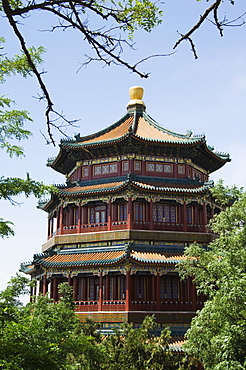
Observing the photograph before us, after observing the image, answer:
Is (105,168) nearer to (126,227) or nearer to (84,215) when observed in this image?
(84,215)

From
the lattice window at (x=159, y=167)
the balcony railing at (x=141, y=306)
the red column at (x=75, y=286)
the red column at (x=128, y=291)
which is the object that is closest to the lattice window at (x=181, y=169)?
the lattice window at (x=159, y=167)

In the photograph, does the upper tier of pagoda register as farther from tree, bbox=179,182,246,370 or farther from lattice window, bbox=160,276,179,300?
tree, bbox=179,182,246,370

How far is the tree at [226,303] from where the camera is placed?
11.0 m

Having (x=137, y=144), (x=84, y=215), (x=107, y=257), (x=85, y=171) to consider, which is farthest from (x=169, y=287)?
(x=85, y=171)

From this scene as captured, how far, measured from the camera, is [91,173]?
26.8 m

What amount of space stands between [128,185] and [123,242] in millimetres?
3076

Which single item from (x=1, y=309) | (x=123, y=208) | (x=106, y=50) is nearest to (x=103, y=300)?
(x=123, y=208)

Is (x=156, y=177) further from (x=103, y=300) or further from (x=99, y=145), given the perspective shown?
(x=103, y=300)

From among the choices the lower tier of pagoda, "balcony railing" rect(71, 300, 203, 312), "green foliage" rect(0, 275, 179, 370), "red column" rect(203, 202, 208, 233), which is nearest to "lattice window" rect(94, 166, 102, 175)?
the lower tier of pagoda

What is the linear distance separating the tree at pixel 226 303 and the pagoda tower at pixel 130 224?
25.6 ft

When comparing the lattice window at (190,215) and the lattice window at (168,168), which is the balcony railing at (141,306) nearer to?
the lattice window at (190,215)

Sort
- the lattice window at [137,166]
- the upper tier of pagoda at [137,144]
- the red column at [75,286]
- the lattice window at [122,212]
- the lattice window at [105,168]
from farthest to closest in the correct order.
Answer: the lattice window at [105,168]
the lattice window at [137,166]
the upper tier of pagoda at [137,144]
the lattice window at [122,212]
the red column at [75,286]

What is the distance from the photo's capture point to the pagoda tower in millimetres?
22688

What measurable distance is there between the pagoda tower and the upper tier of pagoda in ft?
0.20
